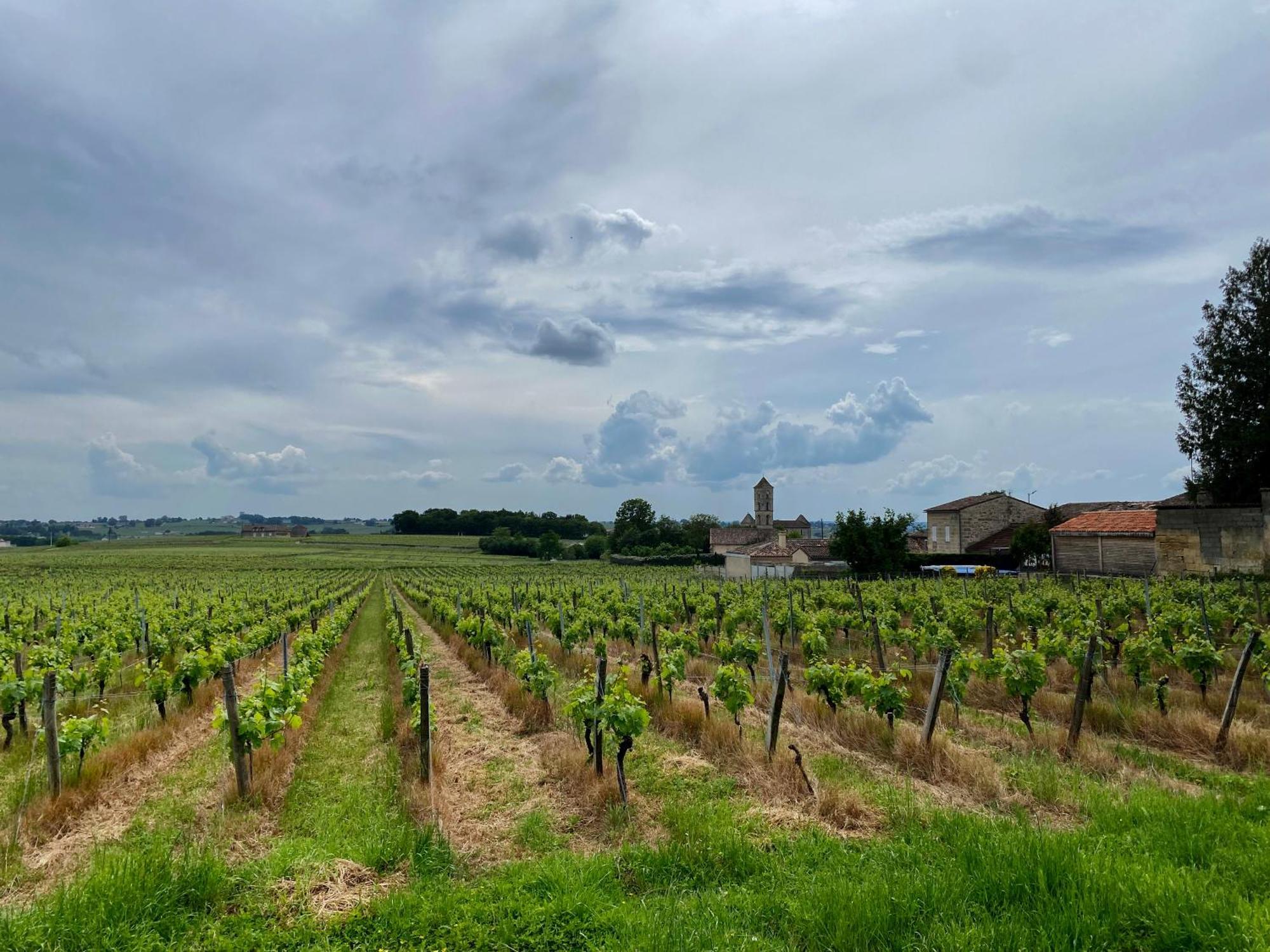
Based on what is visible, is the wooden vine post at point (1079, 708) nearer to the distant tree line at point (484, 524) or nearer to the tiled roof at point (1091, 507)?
the tiled roof at point (1091, 507)

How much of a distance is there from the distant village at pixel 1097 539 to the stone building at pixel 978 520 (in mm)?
64

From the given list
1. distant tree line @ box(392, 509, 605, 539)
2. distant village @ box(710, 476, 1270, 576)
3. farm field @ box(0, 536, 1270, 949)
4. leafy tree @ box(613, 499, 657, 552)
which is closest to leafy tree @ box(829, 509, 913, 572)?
distant village @ box(710, 476, 1270, 576)

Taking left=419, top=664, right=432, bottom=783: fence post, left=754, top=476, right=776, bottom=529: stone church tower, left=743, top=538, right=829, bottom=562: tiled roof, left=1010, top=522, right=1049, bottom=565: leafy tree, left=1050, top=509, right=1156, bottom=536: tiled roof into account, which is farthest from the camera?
left=754, top=476, right=776, bottom=529: stone church tower

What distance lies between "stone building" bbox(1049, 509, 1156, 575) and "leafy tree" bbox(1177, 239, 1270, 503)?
134 inches

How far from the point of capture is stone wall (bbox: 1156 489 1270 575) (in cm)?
2722

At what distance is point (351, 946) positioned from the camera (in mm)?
4414

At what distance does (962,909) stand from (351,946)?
4037 millimetres

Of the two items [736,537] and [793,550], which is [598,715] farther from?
[736,537]

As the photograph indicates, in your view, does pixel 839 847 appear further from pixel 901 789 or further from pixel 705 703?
pixel 705 703

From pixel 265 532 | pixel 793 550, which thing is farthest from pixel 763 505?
pixel 265 532

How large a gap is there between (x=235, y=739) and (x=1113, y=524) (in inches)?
1610

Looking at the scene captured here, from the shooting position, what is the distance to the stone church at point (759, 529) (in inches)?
3223

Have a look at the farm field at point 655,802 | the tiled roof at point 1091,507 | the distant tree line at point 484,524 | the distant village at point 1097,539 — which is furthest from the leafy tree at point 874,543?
the distant tree line at point 484,524

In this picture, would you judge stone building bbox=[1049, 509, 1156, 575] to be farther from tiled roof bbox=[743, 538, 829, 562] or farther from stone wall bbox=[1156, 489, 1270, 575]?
tiled roof bbox=[743, 538, 829, 562]
